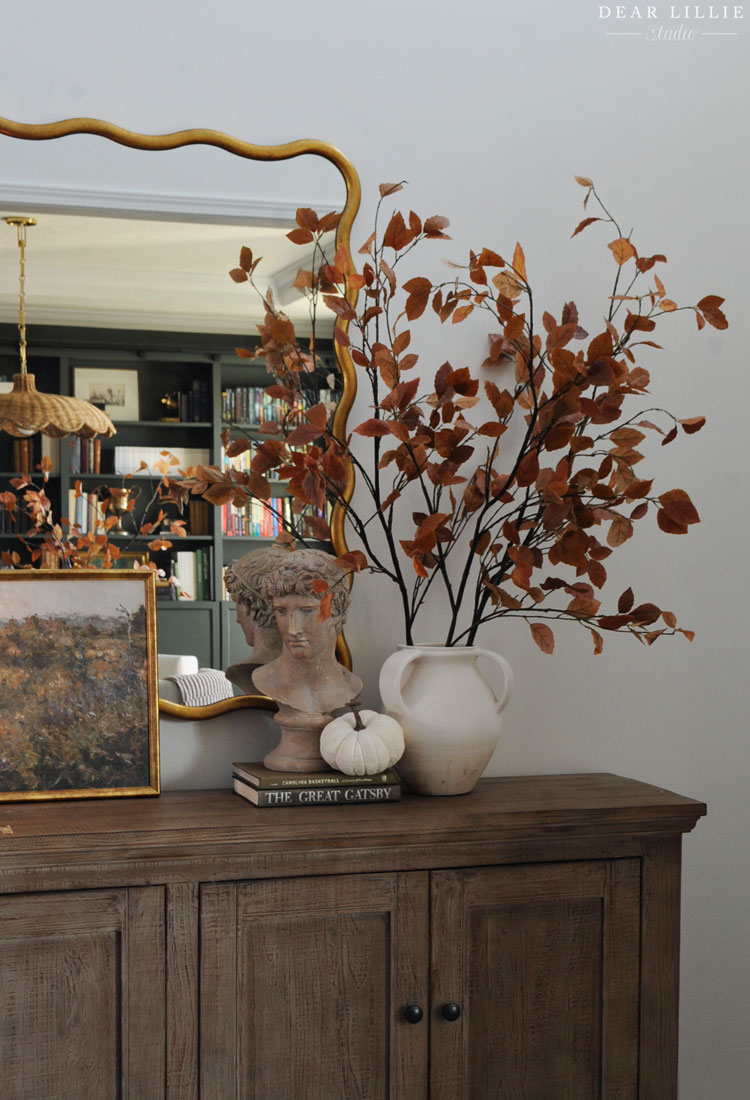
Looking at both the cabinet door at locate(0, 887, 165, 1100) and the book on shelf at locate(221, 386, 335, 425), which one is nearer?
the cabinet door at locate(0, 887, 165, 1100)

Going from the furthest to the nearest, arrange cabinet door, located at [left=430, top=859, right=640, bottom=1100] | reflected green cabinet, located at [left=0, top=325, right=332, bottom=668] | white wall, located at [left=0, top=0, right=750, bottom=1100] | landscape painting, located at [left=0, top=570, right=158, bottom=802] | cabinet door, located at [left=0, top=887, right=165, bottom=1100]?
white wall, located at [left=0, top=0, right=750, bottom=1100], reflected green cabinet, located at [left=0, top=325, right=332, bottom=668], landscape painting, located at [left=0, top=570, right=158, bottom=802], cabinet door, located at [left=430, top=859, right=640, bottom=1100], cabinet door, located at [left=0, top=887, right=165, bottom=1100]

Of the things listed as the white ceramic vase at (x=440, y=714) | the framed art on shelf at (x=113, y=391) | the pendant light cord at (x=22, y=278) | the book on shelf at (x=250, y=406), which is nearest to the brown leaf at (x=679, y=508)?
the white ceramic vase at (x=440, y=714)

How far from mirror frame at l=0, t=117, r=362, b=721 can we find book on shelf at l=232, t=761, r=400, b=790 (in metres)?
0.19

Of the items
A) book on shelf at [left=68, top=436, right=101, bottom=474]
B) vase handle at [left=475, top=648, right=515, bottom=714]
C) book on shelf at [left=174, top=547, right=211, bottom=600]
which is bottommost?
vase handle at [left=475, top=648, right=515, bottom=714]

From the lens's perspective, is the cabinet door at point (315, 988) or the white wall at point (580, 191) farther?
the white wall at point (580, 191)

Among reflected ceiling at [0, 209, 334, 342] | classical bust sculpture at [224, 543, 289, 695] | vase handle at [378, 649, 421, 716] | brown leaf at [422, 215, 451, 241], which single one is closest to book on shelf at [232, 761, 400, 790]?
vase handle at [378, 649, 421, 716]

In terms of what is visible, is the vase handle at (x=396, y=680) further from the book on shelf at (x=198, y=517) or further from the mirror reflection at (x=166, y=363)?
the book on shelf at (x=198, y=517)

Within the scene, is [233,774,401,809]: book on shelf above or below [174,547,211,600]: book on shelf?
below

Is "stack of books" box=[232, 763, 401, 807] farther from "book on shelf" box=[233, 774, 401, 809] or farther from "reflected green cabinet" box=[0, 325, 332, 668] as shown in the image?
"reflected green cabinet" box=[0, 325, 332, 668]

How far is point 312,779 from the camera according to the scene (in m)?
1.76

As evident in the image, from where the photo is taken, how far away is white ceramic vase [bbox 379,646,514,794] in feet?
5.95

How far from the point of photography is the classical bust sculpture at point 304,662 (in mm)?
1808

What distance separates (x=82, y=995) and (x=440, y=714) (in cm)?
68

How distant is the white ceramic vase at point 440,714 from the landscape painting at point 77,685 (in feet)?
1.37
